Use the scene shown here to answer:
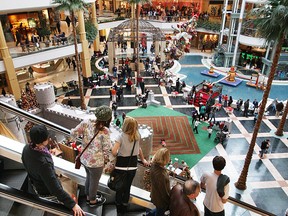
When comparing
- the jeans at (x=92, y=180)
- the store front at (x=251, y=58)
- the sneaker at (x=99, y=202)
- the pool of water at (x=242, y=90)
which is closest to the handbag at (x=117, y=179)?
the jeans at (x=92, y=180)

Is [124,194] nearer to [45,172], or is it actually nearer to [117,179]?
[117,179]

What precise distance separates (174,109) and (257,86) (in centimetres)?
890

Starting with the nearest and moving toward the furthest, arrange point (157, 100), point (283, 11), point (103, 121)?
point (103, 121), point (283, 11), point (157, 100)

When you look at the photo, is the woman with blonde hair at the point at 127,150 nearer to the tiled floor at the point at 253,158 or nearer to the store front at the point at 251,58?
the tiled floor at the point at 253,158

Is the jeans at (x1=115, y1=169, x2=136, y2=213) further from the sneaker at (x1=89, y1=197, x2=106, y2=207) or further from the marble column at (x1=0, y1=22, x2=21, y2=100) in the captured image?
the marble column at (x1=0, y1=22, x2=21, y2=100)

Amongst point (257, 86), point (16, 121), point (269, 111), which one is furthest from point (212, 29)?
point (16, 121)

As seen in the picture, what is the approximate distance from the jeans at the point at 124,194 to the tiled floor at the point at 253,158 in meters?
2.65

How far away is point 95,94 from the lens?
67.4ft

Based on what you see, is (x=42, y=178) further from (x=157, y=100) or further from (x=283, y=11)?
(x=157, y=100)

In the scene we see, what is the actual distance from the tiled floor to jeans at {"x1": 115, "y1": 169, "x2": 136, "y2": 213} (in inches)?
104

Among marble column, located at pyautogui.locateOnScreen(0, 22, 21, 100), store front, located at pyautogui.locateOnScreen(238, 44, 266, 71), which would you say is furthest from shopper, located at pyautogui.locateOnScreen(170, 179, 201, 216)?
store front, located at pyautogui.locateOnScreen(238, 44, 266, 71)

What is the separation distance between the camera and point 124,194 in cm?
353

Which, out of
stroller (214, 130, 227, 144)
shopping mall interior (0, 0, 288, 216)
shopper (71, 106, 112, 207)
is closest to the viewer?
shopper (71, 106, 112, 207)

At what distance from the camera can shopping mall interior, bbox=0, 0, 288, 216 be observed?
3.82 meters
